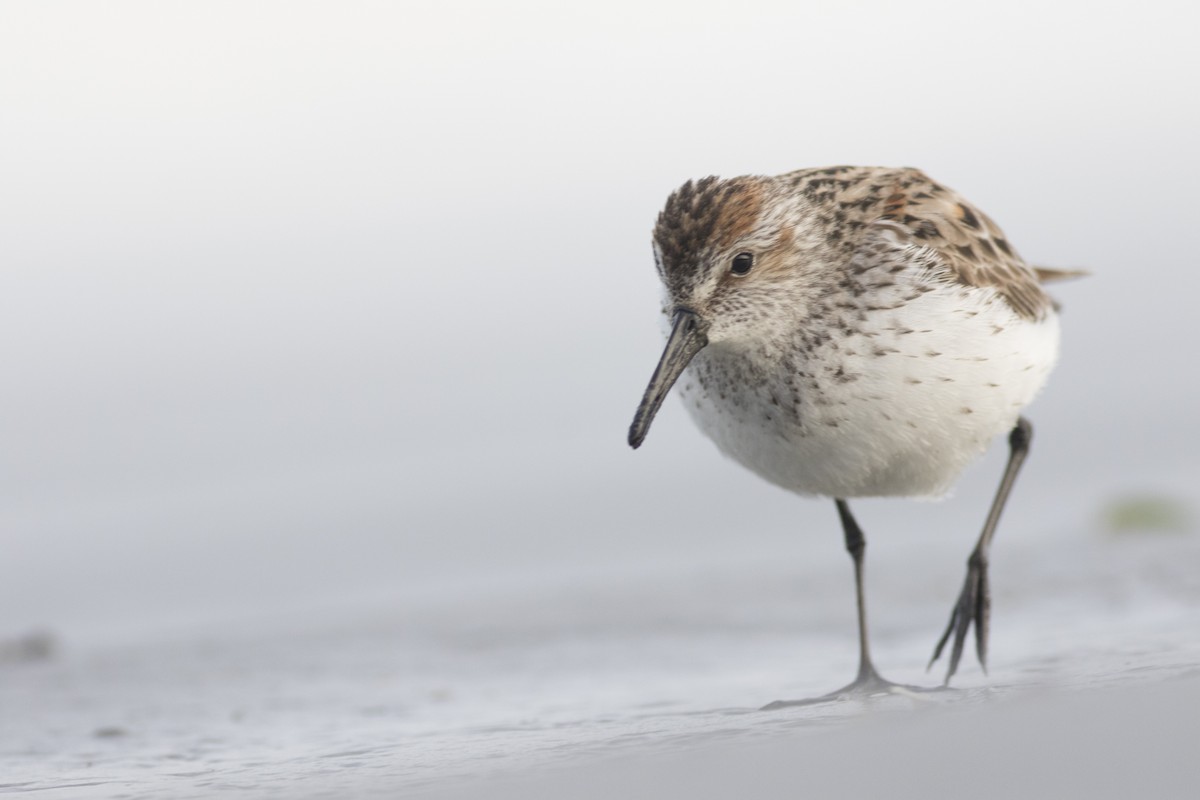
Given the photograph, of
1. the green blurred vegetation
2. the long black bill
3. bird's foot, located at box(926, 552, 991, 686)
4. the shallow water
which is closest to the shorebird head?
the long black bill

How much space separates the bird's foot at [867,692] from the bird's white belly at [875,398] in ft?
2.36

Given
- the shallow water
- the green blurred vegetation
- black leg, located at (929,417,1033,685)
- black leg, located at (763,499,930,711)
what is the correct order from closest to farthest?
the shallow water → black leg, located at (763,499,930,711) → black leg, located at (929,417,1033,685) → the green blurred vegetation

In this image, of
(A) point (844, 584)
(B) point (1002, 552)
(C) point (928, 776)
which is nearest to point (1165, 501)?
(B) point (1002, 552)

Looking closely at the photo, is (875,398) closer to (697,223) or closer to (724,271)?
(724,271)

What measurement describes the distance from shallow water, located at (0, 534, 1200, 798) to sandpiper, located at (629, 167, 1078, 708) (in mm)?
913

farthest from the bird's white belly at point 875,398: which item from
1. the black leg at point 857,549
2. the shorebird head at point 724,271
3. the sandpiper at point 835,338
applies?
the black leg at point 857,549

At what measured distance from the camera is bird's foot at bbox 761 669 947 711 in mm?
5965

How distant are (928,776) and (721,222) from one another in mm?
2849

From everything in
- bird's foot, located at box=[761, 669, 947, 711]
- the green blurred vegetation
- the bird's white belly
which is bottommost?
bird's foot, located at box=[761, 669, 947, 711]

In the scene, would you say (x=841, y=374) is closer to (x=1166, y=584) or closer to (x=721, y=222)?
(x=721, y=222)

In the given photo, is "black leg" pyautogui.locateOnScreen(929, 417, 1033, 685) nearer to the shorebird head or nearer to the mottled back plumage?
the mottled back plumage

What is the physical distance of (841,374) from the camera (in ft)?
19.0

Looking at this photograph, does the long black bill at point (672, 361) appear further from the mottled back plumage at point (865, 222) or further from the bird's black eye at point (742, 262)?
the bird's black eye at point (742, 262)

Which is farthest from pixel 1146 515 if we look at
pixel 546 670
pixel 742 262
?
pixel 742 262
